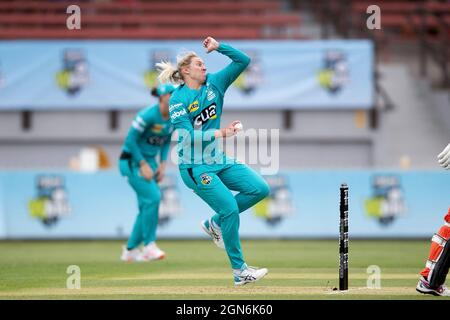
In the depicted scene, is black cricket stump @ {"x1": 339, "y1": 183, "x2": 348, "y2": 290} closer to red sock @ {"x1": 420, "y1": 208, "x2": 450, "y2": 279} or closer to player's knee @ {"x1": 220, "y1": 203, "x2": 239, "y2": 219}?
red sock @ {"x1": 420, "y1": 208, "x2": 450, "y2": 279}

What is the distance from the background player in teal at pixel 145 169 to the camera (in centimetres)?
1459

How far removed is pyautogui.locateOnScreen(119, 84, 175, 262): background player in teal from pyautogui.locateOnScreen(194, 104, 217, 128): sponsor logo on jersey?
3.50 m

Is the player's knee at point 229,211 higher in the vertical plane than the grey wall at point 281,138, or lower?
lower

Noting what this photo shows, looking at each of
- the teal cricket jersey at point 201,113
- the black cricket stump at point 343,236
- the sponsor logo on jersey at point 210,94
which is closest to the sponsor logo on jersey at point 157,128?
the teal cricket jersey at point 201,113

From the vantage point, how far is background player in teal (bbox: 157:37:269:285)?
10.8 meters

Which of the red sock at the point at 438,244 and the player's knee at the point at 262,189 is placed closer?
the red sock at the point at 438,244

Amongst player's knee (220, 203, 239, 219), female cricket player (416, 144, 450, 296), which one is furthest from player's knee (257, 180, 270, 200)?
female cricket player (416, 144, 450, 296)

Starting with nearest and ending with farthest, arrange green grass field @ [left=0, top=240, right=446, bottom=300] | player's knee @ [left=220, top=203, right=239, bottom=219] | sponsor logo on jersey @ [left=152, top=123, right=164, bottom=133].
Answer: green grass field @ [left=0, top=240, right=446, bottom=300]
player's knee @ [left=220, top=203, right=239, bottom=219]
sponsor logo on jersey @ [left=152, top=123, right=164, bottom=133]

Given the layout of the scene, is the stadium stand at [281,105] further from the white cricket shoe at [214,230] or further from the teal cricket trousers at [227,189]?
the teal cricket trousers at [227,189]

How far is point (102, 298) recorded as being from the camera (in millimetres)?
9828

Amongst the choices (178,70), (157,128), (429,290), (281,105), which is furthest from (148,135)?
(281,105)

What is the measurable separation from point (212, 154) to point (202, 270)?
2.85 m

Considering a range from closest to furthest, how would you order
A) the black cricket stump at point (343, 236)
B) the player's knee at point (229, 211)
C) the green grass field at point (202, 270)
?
the black cricket stump at point (343, 236) < the green grass field at point (202, 270) < the player's knee at point (229, 211)

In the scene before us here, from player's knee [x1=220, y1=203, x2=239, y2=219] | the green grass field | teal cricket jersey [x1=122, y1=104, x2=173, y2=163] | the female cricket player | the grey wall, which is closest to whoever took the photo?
the female cricket player
